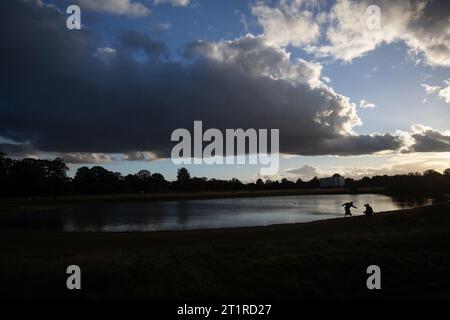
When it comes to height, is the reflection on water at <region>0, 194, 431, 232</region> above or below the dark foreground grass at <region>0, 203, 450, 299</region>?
below

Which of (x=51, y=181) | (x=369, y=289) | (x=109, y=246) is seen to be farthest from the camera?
(x=51, y=181)

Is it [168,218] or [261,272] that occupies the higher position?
[261,272]

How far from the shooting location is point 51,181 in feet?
401

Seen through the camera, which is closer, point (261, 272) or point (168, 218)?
point (261, 272)

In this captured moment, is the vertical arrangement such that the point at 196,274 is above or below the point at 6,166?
below

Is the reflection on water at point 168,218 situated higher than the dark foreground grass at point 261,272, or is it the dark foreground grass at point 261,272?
the dark foreground grass at point 261,272

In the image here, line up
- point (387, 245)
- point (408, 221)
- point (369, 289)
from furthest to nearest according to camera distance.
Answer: point (408, 221), point (387, 245), point (369, 289)

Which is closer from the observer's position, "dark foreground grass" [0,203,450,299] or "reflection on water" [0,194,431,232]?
"dark foreground grass" [0,203,450,299]

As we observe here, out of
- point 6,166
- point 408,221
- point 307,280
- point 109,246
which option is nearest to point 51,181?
point 6,166

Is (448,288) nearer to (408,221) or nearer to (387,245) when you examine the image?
(387,245)

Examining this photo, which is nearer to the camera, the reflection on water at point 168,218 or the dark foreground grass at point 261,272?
the dark foreground grass at point 261,272
